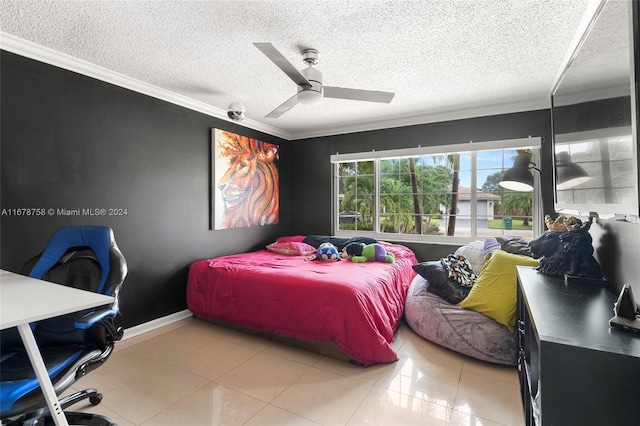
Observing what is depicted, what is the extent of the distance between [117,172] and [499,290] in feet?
11.5

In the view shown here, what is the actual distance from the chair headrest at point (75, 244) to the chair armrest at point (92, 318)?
358 mm

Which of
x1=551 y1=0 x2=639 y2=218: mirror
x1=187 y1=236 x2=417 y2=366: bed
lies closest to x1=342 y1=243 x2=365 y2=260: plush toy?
x1=187 y1=236 x2=417 y2=366: bed

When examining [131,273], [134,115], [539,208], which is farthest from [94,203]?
[539,208]

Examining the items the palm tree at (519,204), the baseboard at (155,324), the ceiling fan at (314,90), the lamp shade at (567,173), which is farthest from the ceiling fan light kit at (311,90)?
the palm tree at (519,204)

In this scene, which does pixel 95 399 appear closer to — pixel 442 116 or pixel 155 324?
pixel 155 324

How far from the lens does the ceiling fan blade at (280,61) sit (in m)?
1.64

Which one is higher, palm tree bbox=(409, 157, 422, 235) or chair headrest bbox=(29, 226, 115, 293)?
palm tree bbox=(409, 157, 422, 235)

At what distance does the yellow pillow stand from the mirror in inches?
37.1

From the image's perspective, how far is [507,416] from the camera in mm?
1736

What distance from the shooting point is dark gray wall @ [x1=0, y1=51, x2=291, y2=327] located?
218cm

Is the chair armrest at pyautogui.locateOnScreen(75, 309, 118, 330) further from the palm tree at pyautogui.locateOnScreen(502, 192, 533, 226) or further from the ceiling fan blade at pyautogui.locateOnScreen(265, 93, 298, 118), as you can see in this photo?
the palm tree at pyautogui.locateOnScreen(502, 192, 533, 226)

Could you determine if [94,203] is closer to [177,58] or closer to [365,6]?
[177,58]

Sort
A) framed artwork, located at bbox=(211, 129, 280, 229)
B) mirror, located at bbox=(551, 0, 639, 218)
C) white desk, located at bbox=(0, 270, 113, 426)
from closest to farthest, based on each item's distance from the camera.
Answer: mirror, located at bbox=(551, 0, 639, 218)
white desk, located at bbox=(0, 270, 113, 426)
framed artwork, located at bbox=(211, 129, 280, 229)

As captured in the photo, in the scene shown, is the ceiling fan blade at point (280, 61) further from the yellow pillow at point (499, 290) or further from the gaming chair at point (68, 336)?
the yellow pillow at point (499, 290)
